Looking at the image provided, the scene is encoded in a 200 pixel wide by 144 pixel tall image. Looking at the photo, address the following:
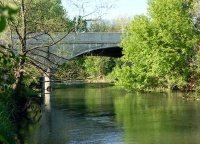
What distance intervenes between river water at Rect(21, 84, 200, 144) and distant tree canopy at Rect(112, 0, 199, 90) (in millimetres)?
8192

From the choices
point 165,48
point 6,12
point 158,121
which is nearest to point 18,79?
point 158,121

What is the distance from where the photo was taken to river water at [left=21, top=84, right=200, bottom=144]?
1558 cm

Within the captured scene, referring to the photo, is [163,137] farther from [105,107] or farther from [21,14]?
[105,107]

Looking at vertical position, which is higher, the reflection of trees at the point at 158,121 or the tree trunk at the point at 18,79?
the tree trunk at the point at 18,79

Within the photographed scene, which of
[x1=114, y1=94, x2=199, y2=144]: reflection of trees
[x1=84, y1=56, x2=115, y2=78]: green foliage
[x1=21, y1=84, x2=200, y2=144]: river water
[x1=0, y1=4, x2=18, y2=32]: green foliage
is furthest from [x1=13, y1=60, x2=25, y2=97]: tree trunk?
[x1=84, y1=56, x2=115, y2=78]: green foliage

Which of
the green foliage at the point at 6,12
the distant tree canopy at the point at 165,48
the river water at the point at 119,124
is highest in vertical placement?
the distant tree canopy at the point at 165,48

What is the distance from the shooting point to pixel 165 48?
35031 mm

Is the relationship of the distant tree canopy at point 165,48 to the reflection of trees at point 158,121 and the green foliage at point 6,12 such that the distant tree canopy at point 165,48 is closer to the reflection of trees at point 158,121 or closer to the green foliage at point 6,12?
the reflection of trees at point 158,121

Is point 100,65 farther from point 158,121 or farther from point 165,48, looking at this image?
point 158,121

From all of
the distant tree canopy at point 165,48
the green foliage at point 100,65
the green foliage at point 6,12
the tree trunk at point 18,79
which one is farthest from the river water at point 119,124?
the green foliage at point 100,65

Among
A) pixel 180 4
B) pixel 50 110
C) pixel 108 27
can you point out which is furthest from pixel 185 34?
pixel 108 27

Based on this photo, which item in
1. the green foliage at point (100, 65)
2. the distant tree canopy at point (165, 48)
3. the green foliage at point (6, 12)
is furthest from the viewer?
the green foliage at point (100, 65)

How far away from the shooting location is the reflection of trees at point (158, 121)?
1566 cm

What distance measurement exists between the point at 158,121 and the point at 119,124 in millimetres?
1946
